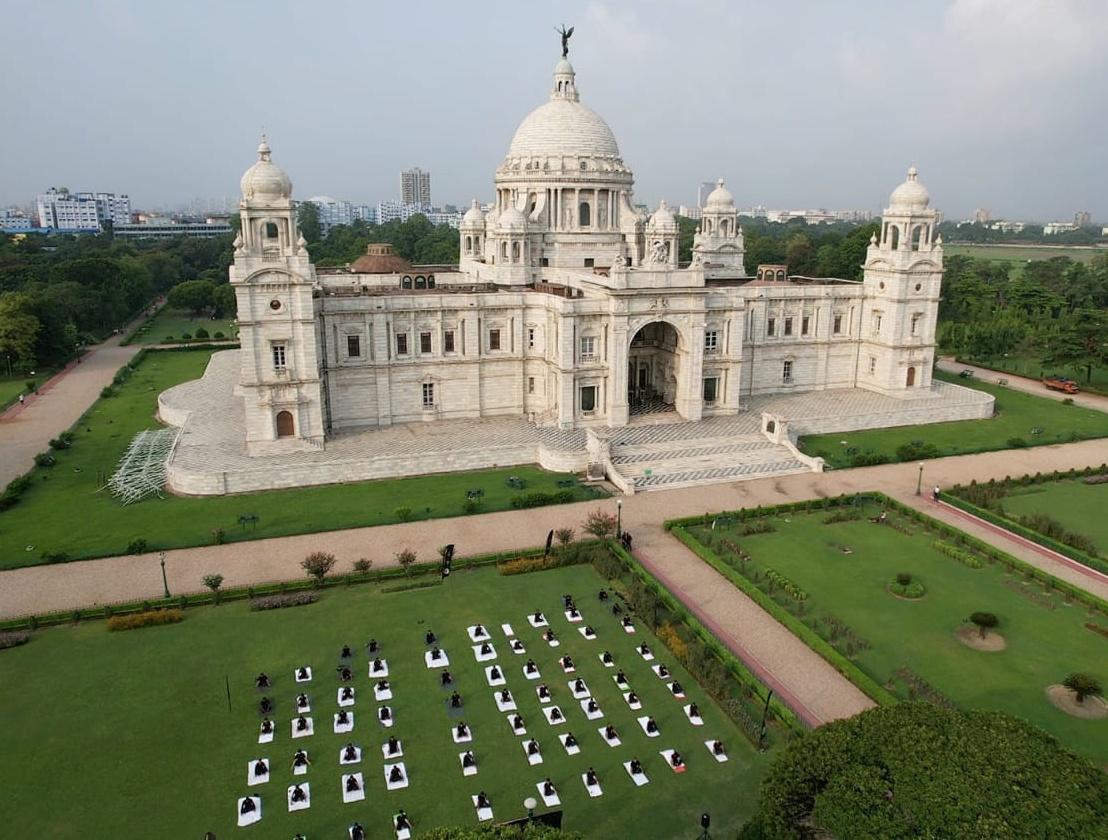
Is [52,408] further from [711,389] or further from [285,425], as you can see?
[711,389]

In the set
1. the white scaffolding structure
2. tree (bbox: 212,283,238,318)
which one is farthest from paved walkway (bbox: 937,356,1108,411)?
tree (bbox: 212,283,238,318)

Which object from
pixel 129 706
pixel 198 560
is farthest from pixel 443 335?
pixel 129 706

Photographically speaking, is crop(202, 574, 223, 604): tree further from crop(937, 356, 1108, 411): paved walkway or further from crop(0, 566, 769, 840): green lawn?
crop(937, 356, 1108, 411): paved walkway

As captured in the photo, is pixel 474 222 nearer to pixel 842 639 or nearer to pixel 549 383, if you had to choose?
pixel 549 383

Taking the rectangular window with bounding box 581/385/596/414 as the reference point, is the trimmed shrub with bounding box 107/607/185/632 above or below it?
below

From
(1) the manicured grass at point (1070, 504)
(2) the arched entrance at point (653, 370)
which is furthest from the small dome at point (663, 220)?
(1) the manicured grass at point (1070, 504)

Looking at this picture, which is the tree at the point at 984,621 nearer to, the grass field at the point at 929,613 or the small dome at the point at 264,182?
the grass field at the point at 929,613

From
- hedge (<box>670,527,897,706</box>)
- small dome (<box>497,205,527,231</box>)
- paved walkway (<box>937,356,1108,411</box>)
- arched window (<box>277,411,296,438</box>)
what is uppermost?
small dome (<box>497,205,527,231</box>)
